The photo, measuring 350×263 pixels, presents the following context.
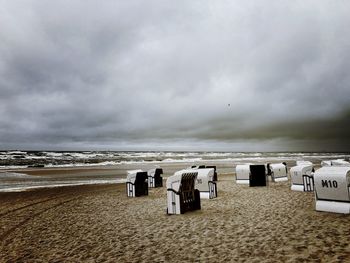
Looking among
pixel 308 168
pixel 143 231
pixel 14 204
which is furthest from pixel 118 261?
pixel 308 168

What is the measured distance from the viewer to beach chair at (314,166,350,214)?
32.7ft

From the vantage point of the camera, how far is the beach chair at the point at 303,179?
55.2ft

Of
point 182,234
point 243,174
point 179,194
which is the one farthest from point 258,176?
point 182,234

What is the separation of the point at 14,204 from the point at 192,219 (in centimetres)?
1092

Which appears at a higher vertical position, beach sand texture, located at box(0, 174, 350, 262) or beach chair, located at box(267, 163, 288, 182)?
beach chair, located at box(267, 163, 288, 182)

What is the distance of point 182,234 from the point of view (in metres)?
8.57

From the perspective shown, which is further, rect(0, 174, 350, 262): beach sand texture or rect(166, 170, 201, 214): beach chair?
rect(166, 170, 201, 214): beach chair

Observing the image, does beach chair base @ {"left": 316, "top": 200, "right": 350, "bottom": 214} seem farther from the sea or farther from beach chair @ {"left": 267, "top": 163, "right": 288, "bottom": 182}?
the sea

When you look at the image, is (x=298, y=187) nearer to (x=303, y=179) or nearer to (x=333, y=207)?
(x=303, y=179)

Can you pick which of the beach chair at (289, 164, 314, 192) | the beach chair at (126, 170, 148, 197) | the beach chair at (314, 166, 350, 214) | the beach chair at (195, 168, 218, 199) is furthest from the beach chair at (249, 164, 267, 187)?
the beach chair at (314, 166, 350, 214)

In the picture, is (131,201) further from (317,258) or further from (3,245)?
(317,258)

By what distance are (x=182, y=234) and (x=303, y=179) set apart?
11006 millimetres

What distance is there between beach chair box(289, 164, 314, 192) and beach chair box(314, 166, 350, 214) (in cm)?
636

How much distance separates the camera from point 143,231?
9.20 m
